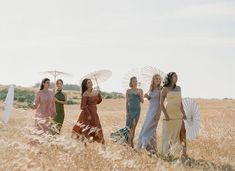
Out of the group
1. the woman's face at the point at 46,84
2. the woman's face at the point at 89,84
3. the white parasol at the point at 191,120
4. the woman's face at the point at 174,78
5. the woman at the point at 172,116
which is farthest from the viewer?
the woman's face at the point at 46,84

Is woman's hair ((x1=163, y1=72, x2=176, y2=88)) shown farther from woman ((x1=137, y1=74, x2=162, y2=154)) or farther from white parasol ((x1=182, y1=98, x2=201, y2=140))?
white parasol ((x1=182, y1=98, x2=201, y2=140))

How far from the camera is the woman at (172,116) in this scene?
13.7 metres

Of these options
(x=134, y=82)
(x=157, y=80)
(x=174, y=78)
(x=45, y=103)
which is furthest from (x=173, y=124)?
(x=45, y=103)

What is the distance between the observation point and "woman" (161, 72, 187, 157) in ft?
44.9

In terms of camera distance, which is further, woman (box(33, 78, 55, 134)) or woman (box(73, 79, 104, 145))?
woman (box(33, 78, 55, 134))

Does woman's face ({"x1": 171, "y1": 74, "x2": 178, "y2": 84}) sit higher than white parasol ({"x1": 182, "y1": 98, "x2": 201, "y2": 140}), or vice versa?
woman's face ({"x1": 171, "y1": 74, "x2": 178, "y2": 84})

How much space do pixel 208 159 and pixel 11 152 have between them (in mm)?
6794

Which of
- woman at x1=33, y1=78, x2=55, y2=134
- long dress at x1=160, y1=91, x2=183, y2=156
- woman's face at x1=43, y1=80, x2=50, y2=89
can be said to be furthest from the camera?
woman at x1=33, y1=78, x2=55, y2=134

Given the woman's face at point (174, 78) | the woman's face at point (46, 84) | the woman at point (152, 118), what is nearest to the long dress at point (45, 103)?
the woman's face at point (46, 84)

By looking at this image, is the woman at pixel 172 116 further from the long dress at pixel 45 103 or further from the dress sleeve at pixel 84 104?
the long dress at pixel 45 103

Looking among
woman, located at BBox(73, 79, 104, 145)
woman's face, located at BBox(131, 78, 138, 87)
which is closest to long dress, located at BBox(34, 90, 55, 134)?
woman, located at BBox(73, 79, 104, 145)

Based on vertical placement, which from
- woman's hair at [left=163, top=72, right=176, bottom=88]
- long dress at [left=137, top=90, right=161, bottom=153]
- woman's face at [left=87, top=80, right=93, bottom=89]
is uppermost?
woman's hair at [left=163, top=72, right=176, bottom=88]

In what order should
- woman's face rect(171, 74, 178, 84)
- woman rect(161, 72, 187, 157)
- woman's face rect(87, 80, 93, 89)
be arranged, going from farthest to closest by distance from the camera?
woman's face rect(87, 80, 93, 89)
woman rect(161, 72, 187, 157)
woman's face rect(171, 74, 178, 84)

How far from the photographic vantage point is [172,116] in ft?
45.8
